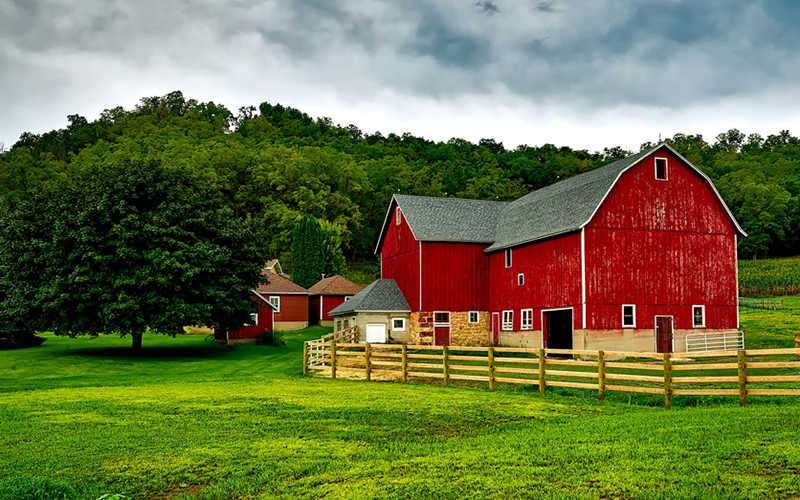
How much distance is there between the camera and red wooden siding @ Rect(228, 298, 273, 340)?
48.7 metres

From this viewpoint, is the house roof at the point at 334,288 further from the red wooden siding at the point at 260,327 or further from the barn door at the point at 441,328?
the barn door at the point at 441,328

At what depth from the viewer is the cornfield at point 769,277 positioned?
66.8m

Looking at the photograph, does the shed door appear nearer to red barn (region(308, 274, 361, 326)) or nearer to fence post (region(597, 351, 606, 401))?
red barn (region(308, 274, 361, 326))

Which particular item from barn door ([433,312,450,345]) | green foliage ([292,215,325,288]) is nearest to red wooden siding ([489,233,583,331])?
barn door ([433,312,450,345])

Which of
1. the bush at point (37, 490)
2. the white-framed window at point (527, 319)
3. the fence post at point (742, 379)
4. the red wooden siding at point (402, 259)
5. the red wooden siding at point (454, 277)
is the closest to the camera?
the bush at point (37, 490)

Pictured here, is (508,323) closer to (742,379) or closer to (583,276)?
(583,276)

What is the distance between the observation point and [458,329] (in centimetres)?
4006

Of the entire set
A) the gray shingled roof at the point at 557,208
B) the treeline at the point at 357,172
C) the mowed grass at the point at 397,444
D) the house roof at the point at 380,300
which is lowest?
the mowed grass at the point at 397,444

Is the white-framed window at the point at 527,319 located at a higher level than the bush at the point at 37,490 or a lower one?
higher

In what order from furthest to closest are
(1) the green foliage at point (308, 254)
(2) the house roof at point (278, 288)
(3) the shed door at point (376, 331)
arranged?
(1) the green foliage at point (308, 254) → (2) the house roof at point (278, 288) → (3) the shed door at point (376, 331)

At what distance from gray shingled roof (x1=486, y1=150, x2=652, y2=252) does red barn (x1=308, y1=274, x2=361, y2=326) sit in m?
A: 24.5

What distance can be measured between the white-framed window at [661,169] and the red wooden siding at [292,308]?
36162 mm

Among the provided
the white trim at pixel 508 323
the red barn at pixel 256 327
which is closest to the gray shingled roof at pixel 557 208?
the white trim at pixel 508 323

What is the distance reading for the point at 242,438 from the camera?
11.8 metres
